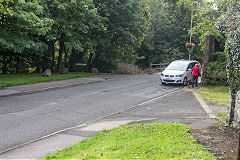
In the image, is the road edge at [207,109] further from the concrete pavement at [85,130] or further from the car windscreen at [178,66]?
the car windscreen at [178,66]

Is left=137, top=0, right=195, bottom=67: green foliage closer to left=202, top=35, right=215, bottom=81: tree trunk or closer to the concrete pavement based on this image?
left=202, top=35, right=215, bottom=81: tree trunk

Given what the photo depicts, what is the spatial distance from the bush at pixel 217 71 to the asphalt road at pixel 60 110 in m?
5.33

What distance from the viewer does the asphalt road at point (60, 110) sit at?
7.66m

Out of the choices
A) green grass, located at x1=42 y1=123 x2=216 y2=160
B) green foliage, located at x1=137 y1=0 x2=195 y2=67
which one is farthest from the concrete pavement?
green foliage, located at x1=137 y1=0 x2=195 y2=67

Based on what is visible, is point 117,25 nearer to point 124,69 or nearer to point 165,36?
point 124,69

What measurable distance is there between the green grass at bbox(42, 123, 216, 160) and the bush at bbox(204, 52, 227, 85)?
1206cm

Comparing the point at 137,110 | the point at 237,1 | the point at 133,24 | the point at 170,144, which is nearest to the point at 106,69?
the point at 133,24

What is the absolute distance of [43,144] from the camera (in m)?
6.61

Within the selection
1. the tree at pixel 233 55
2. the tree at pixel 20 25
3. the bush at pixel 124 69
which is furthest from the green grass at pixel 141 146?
the bush at pixel 124 69

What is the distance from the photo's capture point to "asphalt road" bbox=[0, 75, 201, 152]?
25.1 ft

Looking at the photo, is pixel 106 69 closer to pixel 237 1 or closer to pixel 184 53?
pixel 184 53

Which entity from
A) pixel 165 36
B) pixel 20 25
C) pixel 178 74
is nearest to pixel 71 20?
pixel 20 25

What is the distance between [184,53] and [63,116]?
123 feet

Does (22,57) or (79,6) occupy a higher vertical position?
(79,6)
